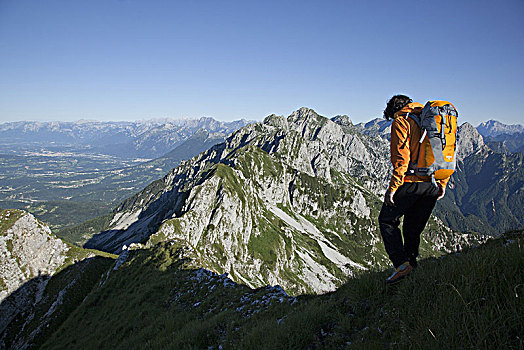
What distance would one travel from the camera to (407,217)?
6789mm

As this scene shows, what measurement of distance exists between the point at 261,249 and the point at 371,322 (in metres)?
138

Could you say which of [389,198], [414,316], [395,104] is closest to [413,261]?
[389,198]

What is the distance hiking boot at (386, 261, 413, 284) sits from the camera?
19.9 feet

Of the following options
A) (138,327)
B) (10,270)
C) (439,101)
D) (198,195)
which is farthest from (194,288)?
(198,195)

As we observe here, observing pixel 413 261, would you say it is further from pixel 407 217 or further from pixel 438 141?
pixel 438 141

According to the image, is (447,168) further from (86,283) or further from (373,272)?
(86,283)

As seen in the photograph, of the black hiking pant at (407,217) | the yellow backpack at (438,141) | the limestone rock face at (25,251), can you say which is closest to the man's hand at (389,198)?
the black hiking pant at (407,217)

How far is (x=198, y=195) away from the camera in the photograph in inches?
4695

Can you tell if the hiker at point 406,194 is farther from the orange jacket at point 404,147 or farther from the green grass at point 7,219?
the green grass at point 7,219

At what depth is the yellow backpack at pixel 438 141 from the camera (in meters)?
6.12

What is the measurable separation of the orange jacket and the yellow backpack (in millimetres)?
160

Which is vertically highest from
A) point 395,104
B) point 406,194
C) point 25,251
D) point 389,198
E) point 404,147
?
point 395,104

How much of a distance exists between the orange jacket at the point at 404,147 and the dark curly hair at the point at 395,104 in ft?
1.96

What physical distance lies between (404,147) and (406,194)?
1267 millimetres
